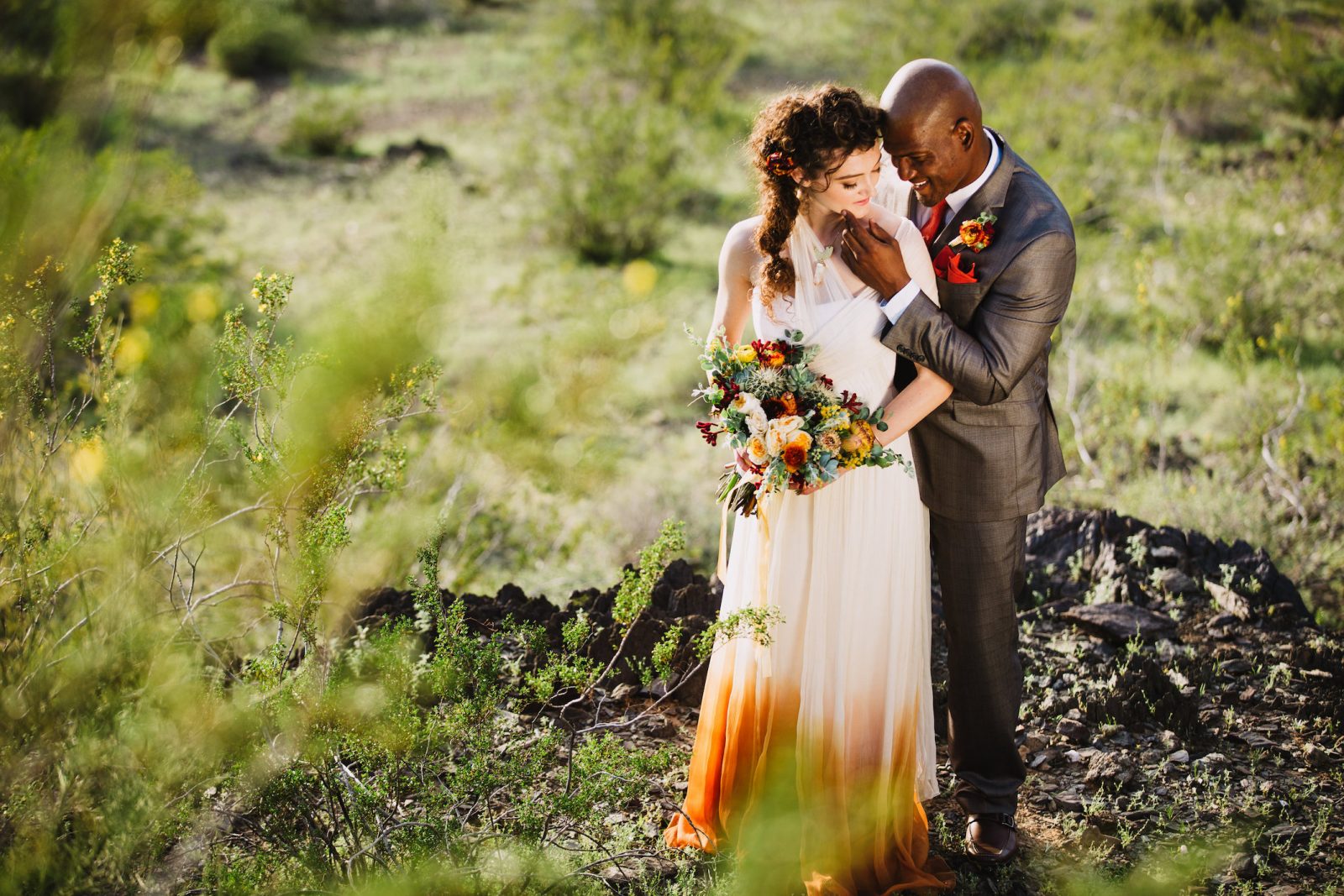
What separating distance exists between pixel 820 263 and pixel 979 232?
1.37 feet

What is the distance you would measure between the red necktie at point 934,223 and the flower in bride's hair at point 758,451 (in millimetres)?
762

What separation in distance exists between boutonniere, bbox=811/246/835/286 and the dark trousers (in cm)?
81

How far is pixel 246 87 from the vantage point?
16.1m

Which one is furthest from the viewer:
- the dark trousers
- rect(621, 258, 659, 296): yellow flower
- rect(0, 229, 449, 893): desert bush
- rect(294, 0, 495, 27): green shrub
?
rect(294, 0, 495, 27): green shrub

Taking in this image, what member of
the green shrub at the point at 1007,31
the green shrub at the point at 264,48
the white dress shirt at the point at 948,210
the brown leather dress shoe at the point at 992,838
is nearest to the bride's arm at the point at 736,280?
the white dress shirt at the point at 948,210

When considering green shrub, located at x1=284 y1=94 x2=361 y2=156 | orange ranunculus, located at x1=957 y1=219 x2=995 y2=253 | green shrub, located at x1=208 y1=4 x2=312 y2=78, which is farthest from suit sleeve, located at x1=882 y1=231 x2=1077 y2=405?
green shrub, located at x1=208 y1=4 x2=312 y2=78

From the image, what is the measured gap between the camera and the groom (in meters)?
2.63

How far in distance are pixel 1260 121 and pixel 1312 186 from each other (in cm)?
385

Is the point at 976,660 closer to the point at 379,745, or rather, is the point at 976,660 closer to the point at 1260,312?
the point at 379,745

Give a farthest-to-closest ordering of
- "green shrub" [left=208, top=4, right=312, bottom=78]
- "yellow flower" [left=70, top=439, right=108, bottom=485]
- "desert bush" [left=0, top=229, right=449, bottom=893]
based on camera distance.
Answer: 1. "green shrub" [left=208, top=4, right=312, bottom=78]
2. "yellow flower" [left=70, top=439, right=108, bottom=485]
3. "desert bush" [left=0, top=229, right=449, bottom=893]

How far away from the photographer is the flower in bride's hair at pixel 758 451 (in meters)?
2.67

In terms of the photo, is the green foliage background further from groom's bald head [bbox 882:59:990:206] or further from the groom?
groom's bald head [bbox 882:59:990:206]

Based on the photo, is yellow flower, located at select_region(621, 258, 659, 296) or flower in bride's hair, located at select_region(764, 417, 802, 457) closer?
flower in bride's hair, located at select_region(764, 417, 802, 457)

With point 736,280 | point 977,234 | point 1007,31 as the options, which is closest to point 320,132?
point 1007,31
